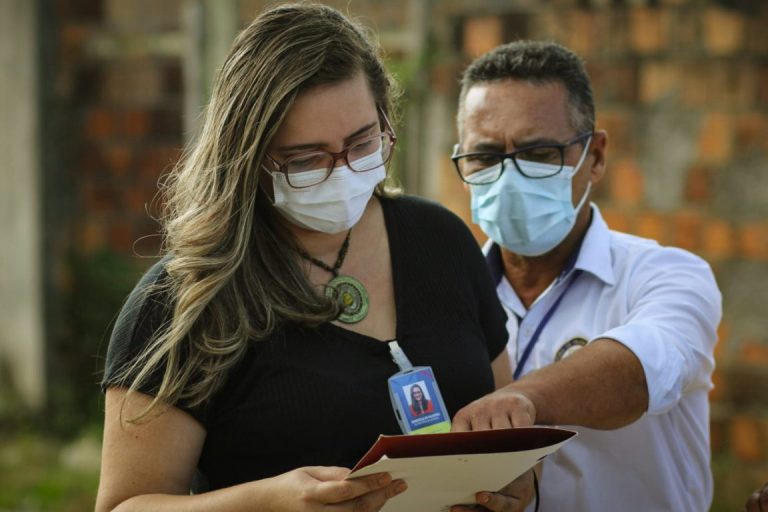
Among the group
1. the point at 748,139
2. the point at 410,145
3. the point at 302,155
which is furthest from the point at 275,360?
the point at 410,145

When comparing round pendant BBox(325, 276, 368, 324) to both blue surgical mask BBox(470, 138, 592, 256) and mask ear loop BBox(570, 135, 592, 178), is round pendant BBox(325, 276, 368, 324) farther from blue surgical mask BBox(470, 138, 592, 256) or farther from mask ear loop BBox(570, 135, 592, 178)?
mask ear loop BBox(570, 135, 592, 178)

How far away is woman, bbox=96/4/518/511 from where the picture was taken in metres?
2.24

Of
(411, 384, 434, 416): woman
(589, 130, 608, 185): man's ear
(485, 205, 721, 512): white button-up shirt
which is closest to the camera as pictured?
(411, 384, 434, 416): woman

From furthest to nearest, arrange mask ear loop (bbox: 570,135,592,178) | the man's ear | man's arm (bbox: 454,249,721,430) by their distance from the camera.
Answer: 1. the man's ear
2. mask ear loop (bbox: 570,135,592,178)
3. man's arm (bbox: 454,249,721,430)

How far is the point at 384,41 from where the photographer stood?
548cm

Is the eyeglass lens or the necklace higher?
the eyeglass lens

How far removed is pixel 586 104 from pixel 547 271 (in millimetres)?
466

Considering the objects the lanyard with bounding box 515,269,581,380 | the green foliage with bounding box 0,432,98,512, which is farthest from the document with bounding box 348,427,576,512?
the green foliage with bounding box 0,432,98,512

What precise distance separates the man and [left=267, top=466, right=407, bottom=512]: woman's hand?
640 millimetres

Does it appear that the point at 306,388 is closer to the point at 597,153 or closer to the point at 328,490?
the point at 328,490

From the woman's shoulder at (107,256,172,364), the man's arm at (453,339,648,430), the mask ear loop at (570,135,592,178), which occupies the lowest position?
the man's arm at (453,339,648,430)

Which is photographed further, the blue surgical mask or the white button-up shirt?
the blue surgical mask

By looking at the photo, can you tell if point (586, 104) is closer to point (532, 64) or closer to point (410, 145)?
point (532, 64)

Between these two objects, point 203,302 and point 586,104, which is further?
point 586,104
